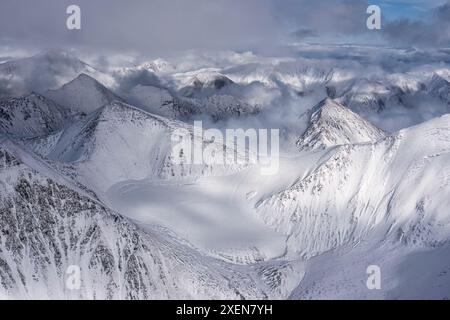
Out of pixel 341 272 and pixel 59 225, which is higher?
pixel 59 225

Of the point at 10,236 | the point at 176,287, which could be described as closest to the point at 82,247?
the point at 10,236

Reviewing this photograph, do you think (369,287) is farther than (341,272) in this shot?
No

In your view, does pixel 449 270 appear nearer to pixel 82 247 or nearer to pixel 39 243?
pixel 82 247

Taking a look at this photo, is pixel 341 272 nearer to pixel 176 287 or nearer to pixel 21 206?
pixel 176 287

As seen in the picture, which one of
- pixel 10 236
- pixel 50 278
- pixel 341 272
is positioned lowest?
pixel 341 272
